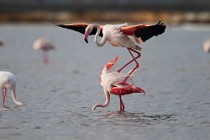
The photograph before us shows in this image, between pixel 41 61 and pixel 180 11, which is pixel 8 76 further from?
pixel 180 11

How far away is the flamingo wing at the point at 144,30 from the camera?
12438mm

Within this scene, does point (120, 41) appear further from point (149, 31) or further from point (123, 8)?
point (123, 8)

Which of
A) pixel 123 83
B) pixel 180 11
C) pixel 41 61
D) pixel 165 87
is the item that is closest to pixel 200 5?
pixel 180 11

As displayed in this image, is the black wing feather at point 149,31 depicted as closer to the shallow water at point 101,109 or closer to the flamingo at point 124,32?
the flamingo at point 124,32

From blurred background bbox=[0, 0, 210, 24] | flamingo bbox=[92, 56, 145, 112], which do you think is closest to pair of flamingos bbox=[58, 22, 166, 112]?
flamingo bbox=[92, 56, 145, 112]

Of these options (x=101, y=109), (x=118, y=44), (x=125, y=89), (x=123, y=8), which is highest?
(x=123, y=8)

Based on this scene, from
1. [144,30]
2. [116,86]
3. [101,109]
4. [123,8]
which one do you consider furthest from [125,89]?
[123,8]

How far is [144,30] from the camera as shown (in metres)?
12.5

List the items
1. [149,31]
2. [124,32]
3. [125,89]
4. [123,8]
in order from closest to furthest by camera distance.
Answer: [125,89] < [149,31] < [124,32] < [123,8]

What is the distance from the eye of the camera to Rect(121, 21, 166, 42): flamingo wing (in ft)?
40.8

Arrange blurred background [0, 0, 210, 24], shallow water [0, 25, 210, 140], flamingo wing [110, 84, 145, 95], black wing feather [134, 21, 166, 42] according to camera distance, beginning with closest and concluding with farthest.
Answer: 1. shallow water [0, 25, 210, 140]
2. flamingo wing [110, 84, 145, 95]
3. black wing feather [134, 21, 166, 42]
4. blurred background [0, 0, 210, 24]

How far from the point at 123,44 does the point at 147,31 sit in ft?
1.95

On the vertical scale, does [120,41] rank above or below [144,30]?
below

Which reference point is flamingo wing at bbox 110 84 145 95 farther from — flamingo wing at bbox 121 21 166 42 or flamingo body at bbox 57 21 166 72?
flamingo wing at bbox 121 21 166 42
